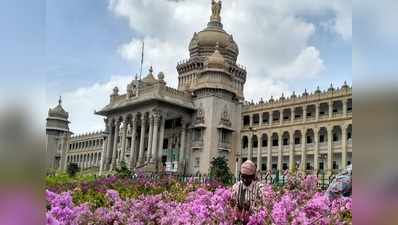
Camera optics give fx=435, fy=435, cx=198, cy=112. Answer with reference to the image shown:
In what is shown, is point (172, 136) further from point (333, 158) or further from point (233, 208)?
point (233, 208)

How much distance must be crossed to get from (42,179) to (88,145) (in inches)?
2297

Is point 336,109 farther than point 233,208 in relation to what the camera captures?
Yes

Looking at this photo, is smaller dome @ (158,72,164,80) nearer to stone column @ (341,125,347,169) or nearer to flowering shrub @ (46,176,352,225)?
stone column @ (341,125,347,169)

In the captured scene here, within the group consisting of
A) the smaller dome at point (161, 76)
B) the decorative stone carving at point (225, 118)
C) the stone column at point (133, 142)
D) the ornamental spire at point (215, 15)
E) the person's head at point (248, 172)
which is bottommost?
the person's head at point (248, 172)

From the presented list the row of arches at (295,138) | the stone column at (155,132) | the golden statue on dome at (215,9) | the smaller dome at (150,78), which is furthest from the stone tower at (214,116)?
the smaller dome at (150,78)

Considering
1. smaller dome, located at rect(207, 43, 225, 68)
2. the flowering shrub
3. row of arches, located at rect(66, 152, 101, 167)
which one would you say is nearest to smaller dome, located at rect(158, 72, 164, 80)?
smaller dome, located at rect(207, 43, 225, 68)

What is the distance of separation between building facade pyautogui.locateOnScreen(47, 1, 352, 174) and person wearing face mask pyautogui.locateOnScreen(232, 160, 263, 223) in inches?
1165

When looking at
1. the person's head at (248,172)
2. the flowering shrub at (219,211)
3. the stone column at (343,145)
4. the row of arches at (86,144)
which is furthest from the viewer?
the row of arches at (86,144)

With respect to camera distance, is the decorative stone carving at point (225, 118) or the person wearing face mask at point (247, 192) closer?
the person wearing face mask at point (247, 192)

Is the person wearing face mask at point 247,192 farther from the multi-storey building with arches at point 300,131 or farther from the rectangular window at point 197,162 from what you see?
the rectangular window at point 197,162

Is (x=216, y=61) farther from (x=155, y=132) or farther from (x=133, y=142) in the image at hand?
(x=133, y=142)

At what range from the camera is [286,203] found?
3770 millimetres

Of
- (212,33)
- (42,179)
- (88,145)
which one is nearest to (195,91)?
(212,33)

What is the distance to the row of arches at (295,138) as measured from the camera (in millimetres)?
33875
